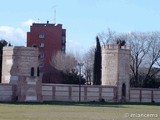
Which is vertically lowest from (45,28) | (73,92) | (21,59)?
(73,92)

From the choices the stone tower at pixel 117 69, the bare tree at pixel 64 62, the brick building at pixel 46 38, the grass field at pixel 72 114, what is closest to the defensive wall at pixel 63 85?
the stone tower at pixel 117 69

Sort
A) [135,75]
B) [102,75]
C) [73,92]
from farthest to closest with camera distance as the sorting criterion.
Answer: [135,75]
[102,75]
[73,92]

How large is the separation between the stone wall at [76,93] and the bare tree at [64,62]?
22.0 meters

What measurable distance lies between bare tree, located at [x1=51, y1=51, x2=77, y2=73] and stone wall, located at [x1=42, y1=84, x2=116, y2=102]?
21962 millimetres

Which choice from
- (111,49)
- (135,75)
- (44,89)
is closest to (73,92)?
(44,89)

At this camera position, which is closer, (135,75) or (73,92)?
(73,92)

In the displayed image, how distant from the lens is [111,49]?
207ft

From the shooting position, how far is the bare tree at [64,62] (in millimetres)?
84481

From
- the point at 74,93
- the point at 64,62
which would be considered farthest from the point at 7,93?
the point at 64,62

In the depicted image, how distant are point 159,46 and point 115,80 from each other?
19.9 meters

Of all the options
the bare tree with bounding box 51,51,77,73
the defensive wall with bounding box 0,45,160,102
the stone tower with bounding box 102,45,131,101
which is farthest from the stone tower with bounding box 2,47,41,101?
the bare tree with bounding box 51,51,77,73

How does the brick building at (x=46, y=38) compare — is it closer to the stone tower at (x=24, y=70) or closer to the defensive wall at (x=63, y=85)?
the defensive wall at (x=63, y=85)

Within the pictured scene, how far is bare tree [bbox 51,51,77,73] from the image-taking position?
277 feet

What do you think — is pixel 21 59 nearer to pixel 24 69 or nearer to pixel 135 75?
pixel 24 69
